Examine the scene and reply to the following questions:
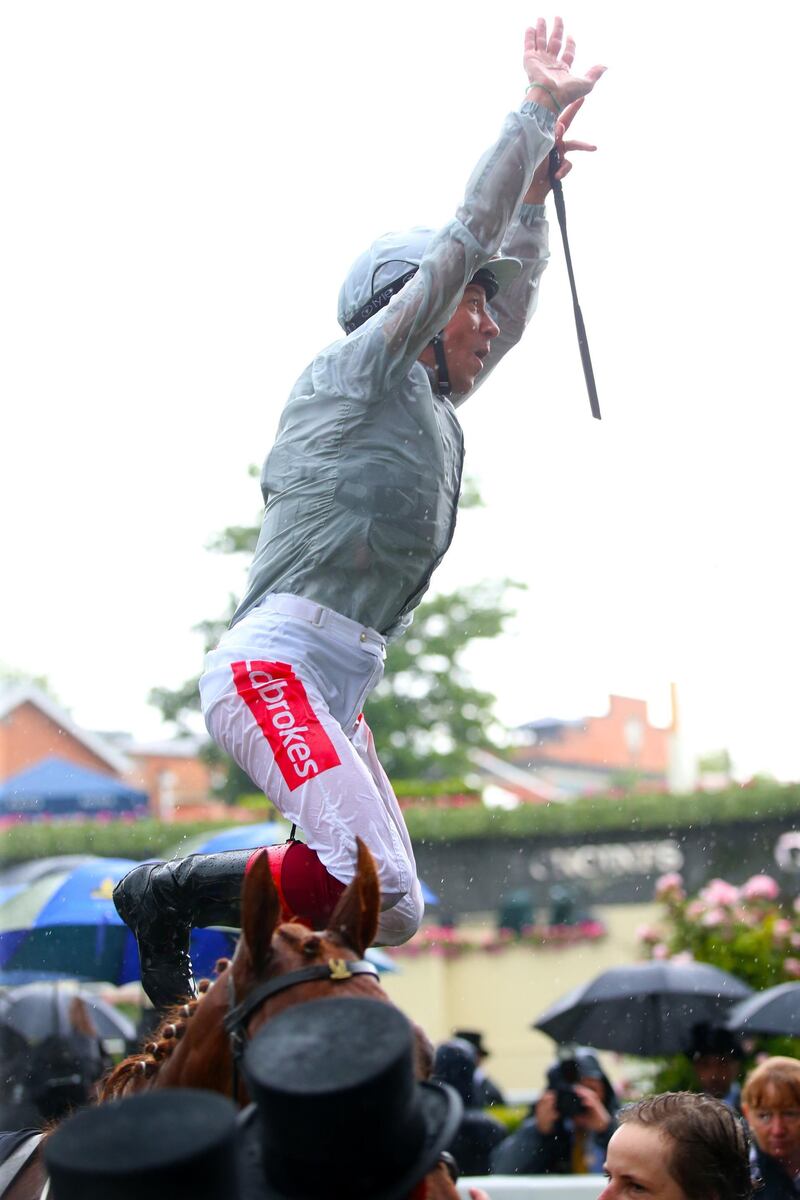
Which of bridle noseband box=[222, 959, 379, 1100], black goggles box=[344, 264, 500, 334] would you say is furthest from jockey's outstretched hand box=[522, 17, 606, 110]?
bridle noseband box=[222, 959, 379, 1100]

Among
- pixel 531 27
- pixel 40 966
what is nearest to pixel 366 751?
pixel 531 27

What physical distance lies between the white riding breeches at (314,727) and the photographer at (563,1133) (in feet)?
9.63

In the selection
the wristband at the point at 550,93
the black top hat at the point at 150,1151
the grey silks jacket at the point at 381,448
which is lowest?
the black top hat at the point at 150,1151

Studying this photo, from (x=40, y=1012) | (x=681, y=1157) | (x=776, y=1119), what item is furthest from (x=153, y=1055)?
(x=40, y=1012)

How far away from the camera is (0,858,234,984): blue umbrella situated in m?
6.45

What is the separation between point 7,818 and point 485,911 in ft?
19.6

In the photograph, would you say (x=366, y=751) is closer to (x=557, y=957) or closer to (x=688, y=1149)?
(x=688, y=1149)

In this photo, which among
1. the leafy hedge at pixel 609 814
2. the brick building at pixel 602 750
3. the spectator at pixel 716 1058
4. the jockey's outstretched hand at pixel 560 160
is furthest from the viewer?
the brick building at pixel 602 750

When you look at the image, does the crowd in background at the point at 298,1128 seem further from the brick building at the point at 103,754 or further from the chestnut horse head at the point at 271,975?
the brick building at the point at 103,754

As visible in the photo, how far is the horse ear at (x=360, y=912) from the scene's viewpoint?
5.92 feet

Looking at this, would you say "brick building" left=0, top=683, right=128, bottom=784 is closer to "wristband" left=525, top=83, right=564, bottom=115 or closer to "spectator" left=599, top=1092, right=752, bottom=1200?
"wristband" left=525, top=83, right=564, bottom=115

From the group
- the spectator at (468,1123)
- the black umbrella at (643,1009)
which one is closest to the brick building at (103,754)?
the black umbrella at (643,1009)

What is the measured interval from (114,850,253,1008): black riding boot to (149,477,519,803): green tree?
17.3 m

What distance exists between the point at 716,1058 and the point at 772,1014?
16.1 inches
